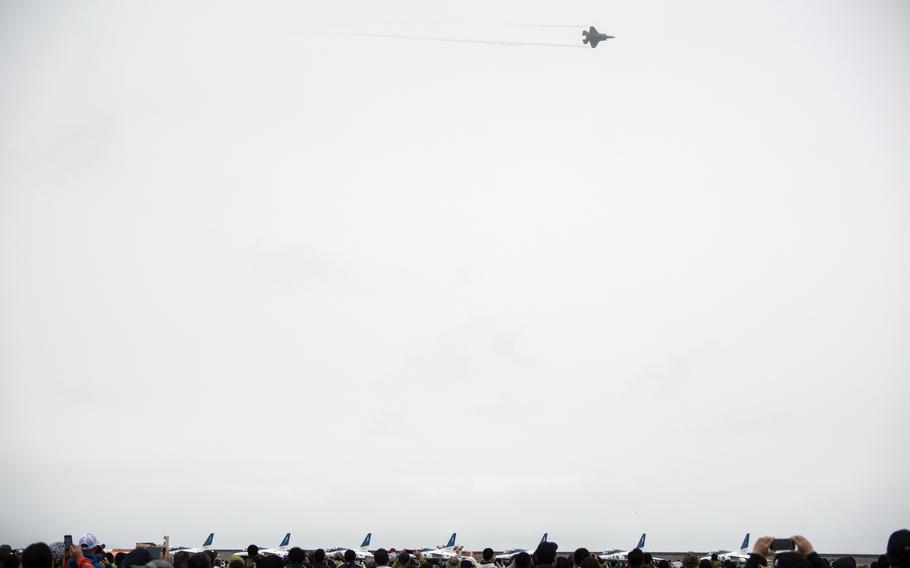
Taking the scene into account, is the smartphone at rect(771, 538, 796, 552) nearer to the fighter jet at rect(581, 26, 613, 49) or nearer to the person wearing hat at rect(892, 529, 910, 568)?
the person wearing hat at rect(892, 529, 910, 568)

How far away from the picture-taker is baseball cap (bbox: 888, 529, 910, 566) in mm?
7852

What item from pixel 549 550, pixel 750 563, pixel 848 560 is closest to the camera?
pixel 750 563

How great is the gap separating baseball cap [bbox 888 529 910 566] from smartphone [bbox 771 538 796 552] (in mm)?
967

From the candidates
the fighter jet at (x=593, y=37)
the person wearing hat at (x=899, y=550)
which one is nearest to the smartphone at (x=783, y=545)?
the person wearing hat at (x=899, y=550)

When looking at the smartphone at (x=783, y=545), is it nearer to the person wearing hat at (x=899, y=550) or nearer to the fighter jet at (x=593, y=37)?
the person wearing hat at (x=899, y=550)

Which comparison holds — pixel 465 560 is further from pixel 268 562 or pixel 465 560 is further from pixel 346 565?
pixel 268 562

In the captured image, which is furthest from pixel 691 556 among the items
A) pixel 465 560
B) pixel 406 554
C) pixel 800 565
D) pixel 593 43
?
pixel 593 43

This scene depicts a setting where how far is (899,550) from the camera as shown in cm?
786

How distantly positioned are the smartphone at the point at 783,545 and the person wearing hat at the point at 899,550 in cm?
97

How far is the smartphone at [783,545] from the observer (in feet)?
Result: 28.0

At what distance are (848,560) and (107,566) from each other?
22.7 meters

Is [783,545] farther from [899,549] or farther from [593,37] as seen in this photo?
[593,37]

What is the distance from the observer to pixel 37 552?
7.89 metres

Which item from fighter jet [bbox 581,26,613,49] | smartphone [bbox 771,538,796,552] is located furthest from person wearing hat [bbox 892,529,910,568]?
fighter jet [bbox 581,26,613,49]
